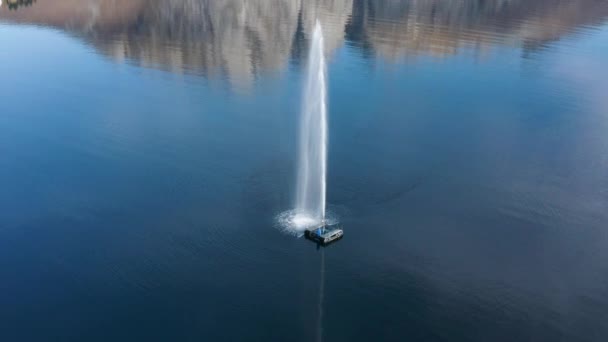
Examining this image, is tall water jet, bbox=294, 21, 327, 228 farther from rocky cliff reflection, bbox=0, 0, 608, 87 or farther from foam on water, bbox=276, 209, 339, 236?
rocky cliff reflection, bbox=0, 0, 608, 87

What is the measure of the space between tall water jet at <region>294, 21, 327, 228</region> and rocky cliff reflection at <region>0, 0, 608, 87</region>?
23684 mm

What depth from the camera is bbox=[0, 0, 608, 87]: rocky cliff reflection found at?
80688 millimetres

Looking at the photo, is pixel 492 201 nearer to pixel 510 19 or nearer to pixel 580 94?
pixel 580 94

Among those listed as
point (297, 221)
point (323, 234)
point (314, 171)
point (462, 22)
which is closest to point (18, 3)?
point (462, 22)

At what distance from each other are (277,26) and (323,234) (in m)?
68.7

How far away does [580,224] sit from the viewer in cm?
4075

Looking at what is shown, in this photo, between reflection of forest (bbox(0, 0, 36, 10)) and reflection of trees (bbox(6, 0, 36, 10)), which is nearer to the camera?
reflection of forest (bbox(0, 0, 36, 10))

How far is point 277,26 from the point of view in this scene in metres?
98.9

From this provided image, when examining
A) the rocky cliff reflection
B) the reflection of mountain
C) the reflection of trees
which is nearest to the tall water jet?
the rocky cliff reflection

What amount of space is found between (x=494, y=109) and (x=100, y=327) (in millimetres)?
46440

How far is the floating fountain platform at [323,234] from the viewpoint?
121 ft

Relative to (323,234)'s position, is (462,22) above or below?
above

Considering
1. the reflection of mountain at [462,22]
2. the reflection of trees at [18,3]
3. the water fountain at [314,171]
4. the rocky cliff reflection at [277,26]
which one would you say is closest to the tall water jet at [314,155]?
the water fountain at [314,171]

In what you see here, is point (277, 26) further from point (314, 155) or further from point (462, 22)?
point (314, 155)
